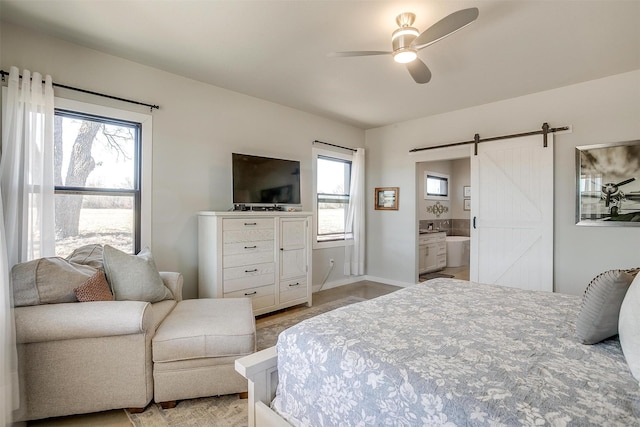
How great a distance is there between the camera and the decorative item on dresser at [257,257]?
3.13 m

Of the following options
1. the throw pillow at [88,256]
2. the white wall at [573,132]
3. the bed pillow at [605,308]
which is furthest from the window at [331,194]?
the bed pillow at [605,308]

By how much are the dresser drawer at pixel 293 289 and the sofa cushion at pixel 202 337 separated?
1.47 metres

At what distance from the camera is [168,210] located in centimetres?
324

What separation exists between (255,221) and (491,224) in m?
3.13

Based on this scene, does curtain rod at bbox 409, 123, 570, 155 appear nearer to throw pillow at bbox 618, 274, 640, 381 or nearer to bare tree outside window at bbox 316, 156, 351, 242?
bare tree outside window at bbox 316, 156, 351, 242

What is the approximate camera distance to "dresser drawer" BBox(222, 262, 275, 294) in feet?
10.4

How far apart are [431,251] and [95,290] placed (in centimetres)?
553

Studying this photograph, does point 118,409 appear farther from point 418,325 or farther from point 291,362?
point 418,325

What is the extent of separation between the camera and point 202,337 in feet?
6.37

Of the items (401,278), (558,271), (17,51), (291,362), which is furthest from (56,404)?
(558,271)

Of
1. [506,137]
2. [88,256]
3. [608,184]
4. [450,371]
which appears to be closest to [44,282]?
[88,256]

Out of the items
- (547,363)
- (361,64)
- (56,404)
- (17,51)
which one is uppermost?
(361,64)

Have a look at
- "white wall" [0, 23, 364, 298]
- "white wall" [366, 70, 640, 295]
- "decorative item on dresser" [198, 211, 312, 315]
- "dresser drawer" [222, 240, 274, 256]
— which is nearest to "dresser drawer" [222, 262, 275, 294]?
"decorative item on dresser" [198, 211, 312, 315]

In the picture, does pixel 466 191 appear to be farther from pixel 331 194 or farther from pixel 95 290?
pixel 95 290
